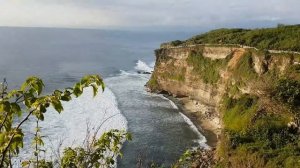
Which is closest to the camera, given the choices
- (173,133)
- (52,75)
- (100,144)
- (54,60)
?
(100,144)

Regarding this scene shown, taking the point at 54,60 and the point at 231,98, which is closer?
the point at 231,98

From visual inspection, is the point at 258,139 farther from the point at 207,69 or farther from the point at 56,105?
the point at 56,105

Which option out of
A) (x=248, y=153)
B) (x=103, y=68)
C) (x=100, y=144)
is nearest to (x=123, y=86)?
(x=103, y=68)

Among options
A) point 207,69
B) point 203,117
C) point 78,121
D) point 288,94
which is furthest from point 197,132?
point 207,69

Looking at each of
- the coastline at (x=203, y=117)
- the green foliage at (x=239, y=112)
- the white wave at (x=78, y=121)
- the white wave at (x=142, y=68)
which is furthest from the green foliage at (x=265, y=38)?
the white wave at (x=142, y=68)

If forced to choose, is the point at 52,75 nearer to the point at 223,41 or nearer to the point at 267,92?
the point at 223,41

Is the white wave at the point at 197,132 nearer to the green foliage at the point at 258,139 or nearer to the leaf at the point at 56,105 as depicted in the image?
the green foliage at the point at 258,139
